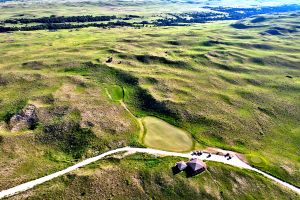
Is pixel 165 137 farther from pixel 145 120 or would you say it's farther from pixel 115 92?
pixel 115 92

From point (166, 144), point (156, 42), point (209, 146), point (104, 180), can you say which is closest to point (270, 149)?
point (209, 146)

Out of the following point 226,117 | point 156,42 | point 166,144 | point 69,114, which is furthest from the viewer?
point 156,42

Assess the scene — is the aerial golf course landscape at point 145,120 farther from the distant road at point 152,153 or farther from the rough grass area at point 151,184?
the distant road at point 152,153

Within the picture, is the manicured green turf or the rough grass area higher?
the manicured green turf

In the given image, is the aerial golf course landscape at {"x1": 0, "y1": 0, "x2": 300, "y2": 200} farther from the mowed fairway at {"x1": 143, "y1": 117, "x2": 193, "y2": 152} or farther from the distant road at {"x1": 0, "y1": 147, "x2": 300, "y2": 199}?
the distant road at {"x1": 0, "y1": 147, "x2": 300, "y2": 199}

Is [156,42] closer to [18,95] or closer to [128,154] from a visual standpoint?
[18,95]

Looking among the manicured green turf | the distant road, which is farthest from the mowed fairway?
the manicured green turf

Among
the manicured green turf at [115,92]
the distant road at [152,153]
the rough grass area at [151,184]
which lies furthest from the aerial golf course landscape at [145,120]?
the distant road at [152,153]
